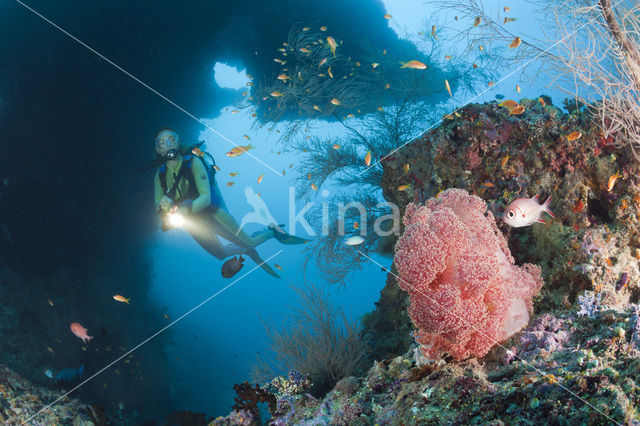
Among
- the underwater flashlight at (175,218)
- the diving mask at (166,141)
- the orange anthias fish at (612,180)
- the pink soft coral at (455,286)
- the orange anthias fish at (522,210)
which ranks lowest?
the pink soft coral at (455,286)

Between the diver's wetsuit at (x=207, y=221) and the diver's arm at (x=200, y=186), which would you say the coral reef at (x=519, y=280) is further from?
→ the diver's wetsuit at (x=207, y=221)

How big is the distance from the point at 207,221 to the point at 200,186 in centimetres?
266

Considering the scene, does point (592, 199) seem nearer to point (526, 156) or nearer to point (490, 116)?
point (526, 156)

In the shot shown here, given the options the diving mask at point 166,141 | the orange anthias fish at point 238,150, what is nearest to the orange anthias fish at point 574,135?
the orange anthias fish at point 238,150

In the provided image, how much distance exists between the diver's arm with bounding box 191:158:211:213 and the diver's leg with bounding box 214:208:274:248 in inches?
72.1

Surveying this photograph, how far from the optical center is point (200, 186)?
9719mm

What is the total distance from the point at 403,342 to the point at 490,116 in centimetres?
300

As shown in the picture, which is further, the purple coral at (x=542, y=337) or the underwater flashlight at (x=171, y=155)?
the underwater flashlight at (x=171, y=155)

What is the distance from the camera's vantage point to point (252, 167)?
5597cm

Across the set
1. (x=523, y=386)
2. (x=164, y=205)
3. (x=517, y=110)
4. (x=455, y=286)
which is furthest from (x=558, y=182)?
(x=164, y=205)

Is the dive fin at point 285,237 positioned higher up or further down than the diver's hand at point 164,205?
higher up

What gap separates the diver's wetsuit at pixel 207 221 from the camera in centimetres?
966

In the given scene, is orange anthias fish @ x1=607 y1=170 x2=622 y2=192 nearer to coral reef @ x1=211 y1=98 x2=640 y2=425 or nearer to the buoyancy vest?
coral reef @ x1=211 y1=98 x2=640 y2=425

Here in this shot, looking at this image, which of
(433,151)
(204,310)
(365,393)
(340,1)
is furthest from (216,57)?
(204,310)
